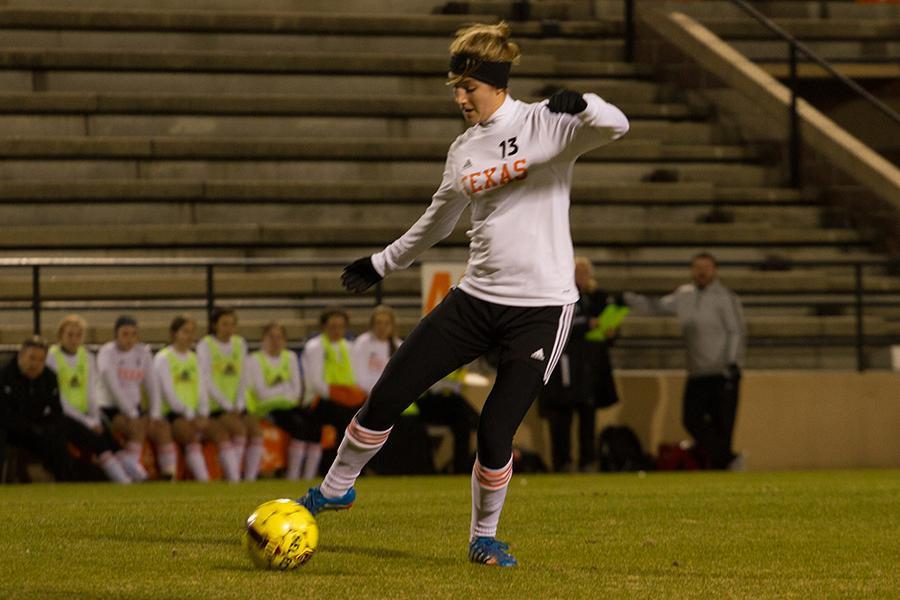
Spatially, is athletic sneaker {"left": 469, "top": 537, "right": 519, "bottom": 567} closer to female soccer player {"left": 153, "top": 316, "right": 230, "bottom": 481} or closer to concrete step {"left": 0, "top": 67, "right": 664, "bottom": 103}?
female soccer player {"left": 153, "top": 316, "right": 230, "bottom": 481}

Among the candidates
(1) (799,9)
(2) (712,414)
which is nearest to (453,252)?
(2) (712,414)

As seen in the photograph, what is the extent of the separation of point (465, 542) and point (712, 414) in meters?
9.65

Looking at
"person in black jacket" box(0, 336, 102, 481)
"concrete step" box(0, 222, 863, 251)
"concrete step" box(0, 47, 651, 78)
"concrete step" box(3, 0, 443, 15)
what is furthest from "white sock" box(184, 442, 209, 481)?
"concrete step" box(3, 0, 443, 15)

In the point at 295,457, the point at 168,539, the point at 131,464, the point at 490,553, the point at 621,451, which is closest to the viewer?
the point at 490,553

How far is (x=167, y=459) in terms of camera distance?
16.6 m

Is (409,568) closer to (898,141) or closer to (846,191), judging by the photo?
(846,191)

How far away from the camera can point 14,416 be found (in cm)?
1578

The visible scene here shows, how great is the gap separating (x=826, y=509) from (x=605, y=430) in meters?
6.86

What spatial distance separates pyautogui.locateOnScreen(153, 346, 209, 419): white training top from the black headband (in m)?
9.21

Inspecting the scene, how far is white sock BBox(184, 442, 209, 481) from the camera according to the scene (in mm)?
16688

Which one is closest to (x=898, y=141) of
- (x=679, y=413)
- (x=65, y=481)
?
(x=679, y=413)

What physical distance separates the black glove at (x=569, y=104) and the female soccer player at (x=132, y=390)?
9.56 meters

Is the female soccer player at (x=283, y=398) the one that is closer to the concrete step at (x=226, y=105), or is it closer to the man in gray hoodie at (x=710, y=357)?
the man in gray hoodie at (x=710, y=357)

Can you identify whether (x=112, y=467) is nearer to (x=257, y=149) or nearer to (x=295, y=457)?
(x=295, y=457)
